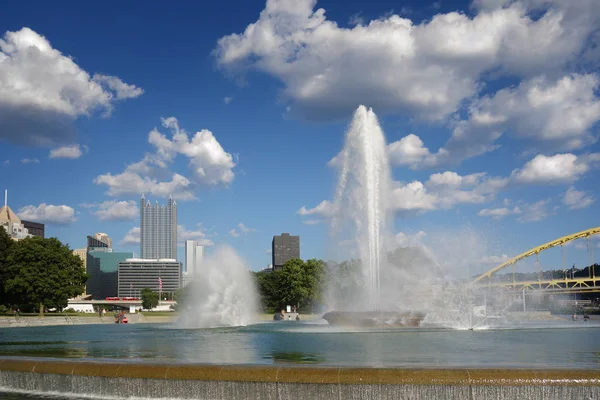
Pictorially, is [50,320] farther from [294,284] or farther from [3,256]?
[294,284]

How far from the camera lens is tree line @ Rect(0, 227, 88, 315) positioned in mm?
80544

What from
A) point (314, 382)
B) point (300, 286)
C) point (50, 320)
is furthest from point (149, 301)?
point (314, 382)

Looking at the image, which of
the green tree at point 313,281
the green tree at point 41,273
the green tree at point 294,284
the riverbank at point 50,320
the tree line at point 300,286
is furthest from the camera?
the green tree at point 294,284

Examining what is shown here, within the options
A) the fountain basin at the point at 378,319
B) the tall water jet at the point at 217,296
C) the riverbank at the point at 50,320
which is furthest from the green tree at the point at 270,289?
the fountain basin at the point at 378,319

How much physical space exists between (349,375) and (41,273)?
7830 centimetres

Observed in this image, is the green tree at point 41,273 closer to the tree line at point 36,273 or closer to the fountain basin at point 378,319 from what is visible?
the tree line at point 36,273

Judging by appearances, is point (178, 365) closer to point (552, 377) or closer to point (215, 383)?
point (215, 383)

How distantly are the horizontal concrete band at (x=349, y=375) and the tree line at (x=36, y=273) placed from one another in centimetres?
7244

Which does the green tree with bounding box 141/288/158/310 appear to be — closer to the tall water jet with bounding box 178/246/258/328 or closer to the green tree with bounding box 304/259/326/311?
the green tree with bounding box 304/259/326/311

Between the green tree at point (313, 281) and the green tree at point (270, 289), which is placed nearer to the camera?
the green tree at point (313, 281)

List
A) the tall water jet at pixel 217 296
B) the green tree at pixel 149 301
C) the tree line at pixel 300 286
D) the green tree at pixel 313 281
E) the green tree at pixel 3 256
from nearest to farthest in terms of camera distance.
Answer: the tall water jet at pixel 217 296
the green tree at pixel 3 256
the green tree at pixel 313 281
the tree line at pixel 300 286
the green tree at pixel 149 301

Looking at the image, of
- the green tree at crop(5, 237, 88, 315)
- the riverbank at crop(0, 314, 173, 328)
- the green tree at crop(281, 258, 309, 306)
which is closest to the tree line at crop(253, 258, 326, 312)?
the green tree at crop(281, 258, 309, 306)

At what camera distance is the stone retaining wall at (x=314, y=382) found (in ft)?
41.5

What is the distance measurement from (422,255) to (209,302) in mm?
50709
